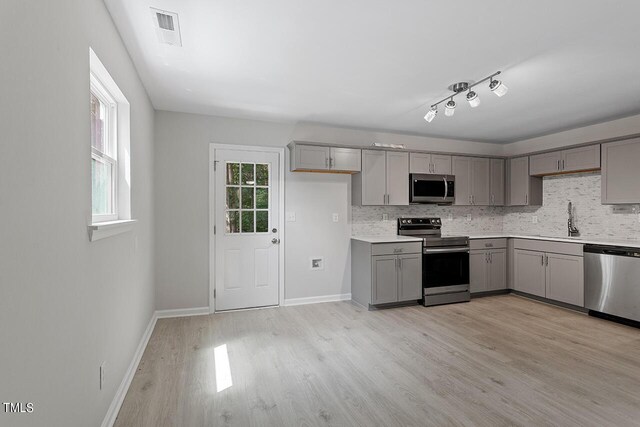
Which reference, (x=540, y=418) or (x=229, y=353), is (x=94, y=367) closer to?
(x=229, y=353)

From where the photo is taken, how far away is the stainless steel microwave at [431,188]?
4.79 metres

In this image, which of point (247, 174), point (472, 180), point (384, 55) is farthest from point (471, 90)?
point (247, 174)

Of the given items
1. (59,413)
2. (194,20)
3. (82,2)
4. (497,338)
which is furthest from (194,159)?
(497,338)

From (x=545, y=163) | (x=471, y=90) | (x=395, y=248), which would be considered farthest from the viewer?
(x=545, y=163)

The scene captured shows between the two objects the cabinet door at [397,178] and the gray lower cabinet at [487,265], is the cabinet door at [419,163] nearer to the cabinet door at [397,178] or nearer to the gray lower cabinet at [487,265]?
the cabinet door at [397,178]

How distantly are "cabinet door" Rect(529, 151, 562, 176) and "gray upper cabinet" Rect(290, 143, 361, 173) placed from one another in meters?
2.76

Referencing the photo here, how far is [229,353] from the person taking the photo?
298 cm

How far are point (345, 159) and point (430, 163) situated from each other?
139 cm

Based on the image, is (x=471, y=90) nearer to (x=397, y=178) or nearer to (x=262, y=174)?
(x=397, y=178)

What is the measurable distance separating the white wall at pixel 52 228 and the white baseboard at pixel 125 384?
68mm

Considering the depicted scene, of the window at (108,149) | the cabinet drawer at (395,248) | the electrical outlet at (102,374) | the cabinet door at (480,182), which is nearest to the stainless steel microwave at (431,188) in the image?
the cabinet door at (480,182)

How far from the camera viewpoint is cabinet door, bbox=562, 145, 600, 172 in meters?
4.23

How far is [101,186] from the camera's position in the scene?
221cm

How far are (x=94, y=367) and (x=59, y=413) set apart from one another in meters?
0.47
